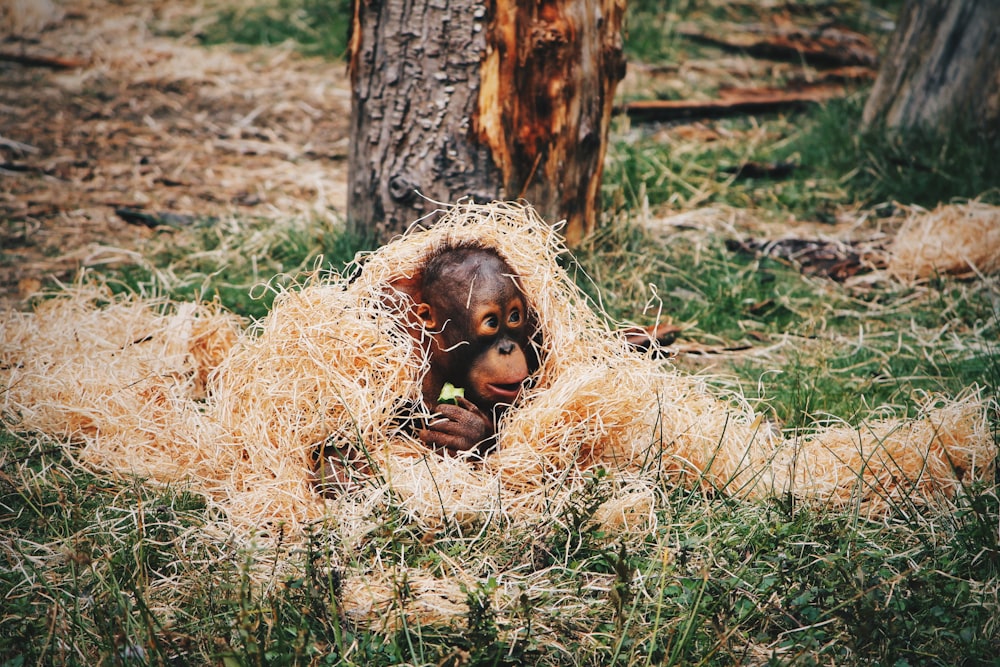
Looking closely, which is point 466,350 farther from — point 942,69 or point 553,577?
point 942,69

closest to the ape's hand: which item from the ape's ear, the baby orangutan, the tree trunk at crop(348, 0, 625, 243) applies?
the baby orangutan

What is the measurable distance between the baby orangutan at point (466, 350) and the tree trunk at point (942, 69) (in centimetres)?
423

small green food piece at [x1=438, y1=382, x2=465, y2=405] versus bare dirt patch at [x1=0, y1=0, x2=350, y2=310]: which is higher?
small green food piece at [x1=438, y1=382, x2=465, y2=405]

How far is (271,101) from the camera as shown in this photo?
743cm

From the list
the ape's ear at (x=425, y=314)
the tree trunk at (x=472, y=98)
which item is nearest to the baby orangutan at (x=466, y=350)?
the ape's ear at (x=425, y=314)

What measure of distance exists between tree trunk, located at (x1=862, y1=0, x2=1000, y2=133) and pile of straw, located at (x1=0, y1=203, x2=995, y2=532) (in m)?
3.25

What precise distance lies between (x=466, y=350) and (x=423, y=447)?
378mm

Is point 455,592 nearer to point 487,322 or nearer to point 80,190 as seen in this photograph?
point 487,322

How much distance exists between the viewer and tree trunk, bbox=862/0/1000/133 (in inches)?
227

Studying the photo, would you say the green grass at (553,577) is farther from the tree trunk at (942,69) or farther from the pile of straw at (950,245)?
the tree trunk at (942,69)

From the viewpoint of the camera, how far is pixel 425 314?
3236mm

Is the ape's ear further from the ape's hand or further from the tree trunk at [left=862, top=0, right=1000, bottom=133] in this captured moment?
the tree trunk at [left=862, top=0, right=1000, bottom=133]

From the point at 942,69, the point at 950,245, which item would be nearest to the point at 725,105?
the point at 942,69

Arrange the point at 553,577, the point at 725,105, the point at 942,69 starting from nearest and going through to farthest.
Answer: the point at 553,577, the point at 942,69, the point at 725,105
